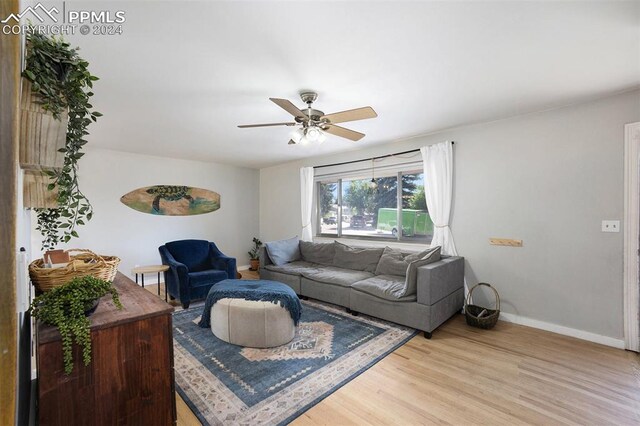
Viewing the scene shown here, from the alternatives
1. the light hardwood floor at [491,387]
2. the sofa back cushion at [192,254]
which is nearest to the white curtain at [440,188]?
the light hardwood floor at [491,387]

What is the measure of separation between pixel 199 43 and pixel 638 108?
3.83 metres

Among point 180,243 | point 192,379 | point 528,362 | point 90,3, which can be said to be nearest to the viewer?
point 90,3

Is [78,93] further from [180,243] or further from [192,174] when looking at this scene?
[192,174]

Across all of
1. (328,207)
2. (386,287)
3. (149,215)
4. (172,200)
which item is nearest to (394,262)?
(386,287)

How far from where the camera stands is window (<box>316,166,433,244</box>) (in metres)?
4.20

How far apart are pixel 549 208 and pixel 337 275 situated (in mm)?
2590

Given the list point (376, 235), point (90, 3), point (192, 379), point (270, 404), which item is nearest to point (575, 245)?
point (376, 235)

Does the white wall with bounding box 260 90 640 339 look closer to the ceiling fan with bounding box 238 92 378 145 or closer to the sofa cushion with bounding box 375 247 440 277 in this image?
the sofa cushion with bounding box 375 247 440 277

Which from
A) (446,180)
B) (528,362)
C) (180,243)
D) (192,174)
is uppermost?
(192,174)

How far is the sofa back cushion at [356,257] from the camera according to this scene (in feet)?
13.5

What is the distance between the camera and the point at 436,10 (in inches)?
61.3

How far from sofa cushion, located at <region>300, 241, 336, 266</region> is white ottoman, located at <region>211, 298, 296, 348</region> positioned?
1.95 m

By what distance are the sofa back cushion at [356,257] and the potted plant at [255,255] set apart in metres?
2.41

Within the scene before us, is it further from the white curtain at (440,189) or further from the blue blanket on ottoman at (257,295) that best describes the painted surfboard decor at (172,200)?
the white curtain at (440,189)
